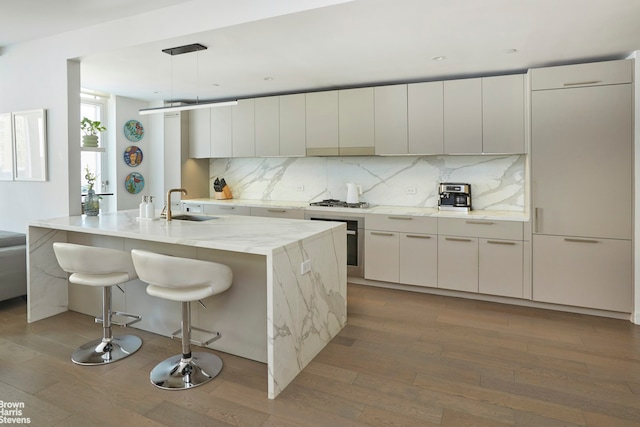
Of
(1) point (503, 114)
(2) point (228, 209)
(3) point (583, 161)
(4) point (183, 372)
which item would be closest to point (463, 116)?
(1) point (503, 114)

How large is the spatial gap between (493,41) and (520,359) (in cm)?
244

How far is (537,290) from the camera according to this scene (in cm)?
376

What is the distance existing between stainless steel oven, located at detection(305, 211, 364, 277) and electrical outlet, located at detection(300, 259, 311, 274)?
6.32 feet

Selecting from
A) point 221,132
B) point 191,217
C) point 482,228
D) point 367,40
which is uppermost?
point 367,40

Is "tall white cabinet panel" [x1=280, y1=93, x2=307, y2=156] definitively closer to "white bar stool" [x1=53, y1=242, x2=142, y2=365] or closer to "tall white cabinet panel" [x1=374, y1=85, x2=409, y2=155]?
"tall white cabinet panel" [x1=374, y1=85, x2=409, y2=155]

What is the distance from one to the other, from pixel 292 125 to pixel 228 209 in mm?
1428

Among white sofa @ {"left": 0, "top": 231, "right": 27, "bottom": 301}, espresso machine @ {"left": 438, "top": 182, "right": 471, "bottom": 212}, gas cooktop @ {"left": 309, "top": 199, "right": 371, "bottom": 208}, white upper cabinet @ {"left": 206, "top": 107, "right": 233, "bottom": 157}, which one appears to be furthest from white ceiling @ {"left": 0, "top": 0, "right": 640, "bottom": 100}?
white sofa @ {"left": 0, "top": 231, "right": 27, "bottom": 301}

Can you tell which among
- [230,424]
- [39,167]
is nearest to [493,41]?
[230,424]

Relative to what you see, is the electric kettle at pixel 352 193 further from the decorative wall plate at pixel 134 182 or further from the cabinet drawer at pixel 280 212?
the decorative wall plate at pixel 134 182

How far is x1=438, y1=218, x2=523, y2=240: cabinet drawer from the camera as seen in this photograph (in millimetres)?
3807

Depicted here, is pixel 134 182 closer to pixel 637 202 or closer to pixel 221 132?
pixel 221 132

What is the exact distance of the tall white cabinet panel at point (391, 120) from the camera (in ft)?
14.6

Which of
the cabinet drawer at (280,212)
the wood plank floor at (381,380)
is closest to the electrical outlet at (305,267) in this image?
the wood plank floor at (381,380)

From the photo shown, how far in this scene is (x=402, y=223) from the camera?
14.0 feet
